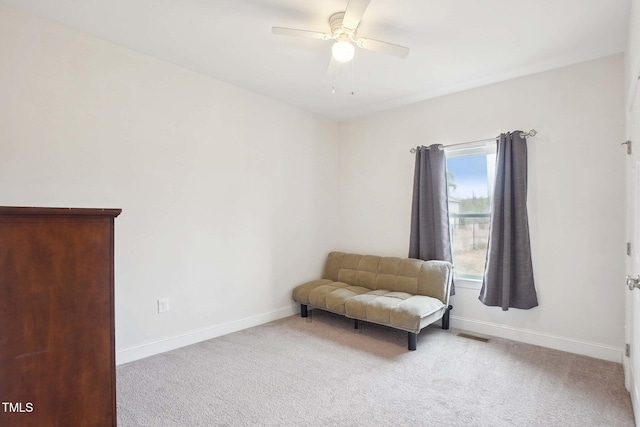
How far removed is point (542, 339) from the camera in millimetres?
3127

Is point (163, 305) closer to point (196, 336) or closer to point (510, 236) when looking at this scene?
point (196, 336)

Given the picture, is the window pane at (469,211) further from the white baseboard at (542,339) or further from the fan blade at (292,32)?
the fan blade at (292,32)

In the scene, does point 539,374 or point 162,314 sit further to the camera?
point 162,314

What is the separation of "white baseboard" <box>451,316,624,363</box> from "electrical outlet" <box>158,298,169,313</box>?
2873 mm

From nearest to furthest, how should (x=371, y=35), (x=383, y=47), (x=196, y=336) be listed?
(x=383, y=47) → (x=371, y=35) → (x=196, y=336)

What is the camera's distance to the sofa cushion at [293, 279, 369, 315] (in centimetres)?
356

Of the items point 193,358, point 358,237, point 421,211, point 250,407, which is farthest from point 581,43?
point 193,358

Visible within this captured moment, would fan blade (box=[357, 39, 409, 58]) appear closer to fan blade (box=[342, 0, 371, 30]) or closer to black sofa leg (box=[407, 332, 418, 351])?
fan blade (box=[342, 0, 371, 30])

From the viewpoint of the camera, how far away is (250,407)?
2.14 meters

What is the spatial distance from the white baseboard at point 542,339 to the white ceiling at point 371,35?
2416mm

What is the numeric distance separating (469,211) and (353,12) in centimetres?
250

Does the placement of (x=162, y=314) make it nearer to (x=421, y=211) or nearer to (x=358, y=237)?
(x=358, y=237)

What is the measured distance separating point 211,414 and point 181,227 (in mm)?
1637

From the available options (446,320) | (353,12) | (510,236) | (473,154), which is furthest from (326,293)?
(353,12)
